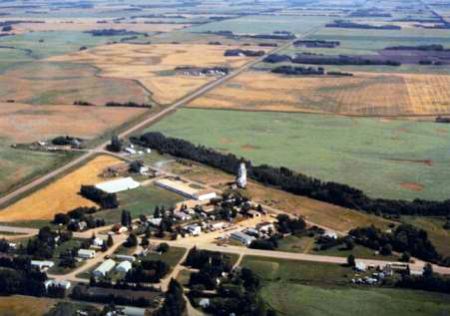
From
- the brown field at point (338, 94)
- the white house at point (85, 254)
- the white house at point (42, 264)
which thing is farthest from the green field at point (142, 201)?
the brown field at point (338, 94)

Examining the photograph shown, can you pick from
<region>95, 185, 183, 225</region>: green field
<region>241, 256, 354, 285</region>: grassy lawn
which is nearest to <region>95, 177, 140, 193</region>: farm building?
<region>95, 185, 183, 225</region>: green field

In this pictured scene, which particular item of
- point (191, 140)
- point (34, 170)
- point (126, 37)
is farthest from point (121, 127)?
point (126, 37)

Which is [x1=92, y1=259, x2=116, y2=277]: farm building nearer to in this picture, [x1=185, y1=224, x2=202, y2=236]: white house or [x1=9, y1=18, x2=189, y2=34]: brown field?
[x1=185, y1=224, x2=202, y2=236]: white house

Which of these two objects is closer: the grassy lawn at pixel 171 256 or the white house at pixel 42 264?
the white house at pixel 42 264

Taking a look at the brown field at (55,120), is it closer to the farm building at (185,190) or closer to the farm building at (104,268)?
the farm building at (185,190)

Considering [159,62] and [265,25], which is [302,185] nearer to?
[159,62]

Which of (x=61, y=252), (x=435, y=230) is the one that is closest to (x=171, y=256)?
Answer: (x=61, y=252)
